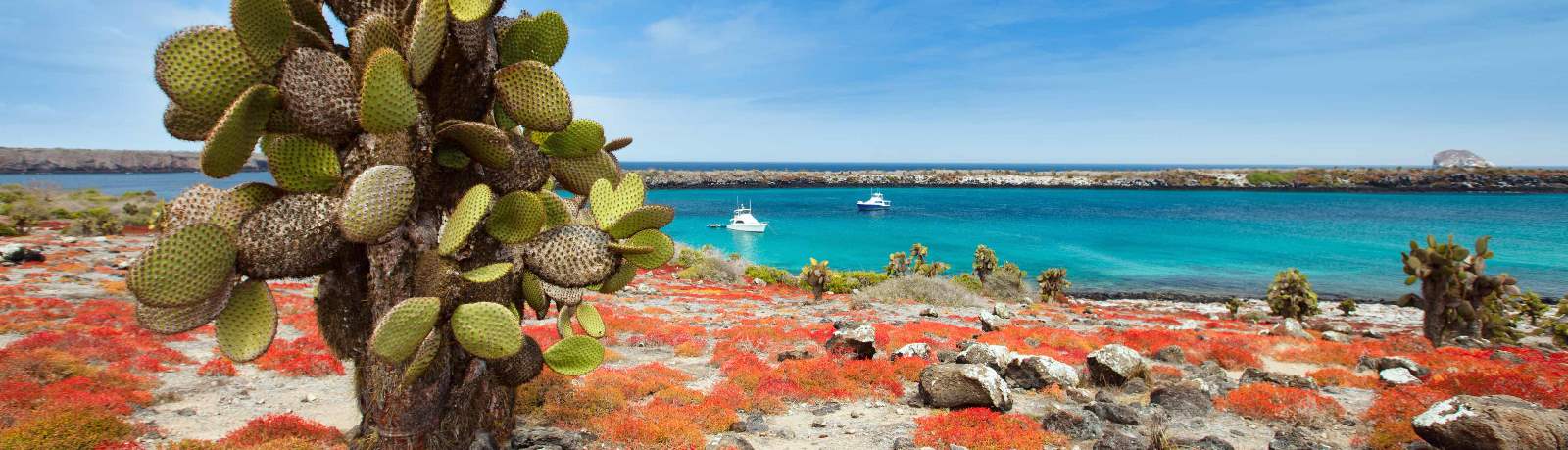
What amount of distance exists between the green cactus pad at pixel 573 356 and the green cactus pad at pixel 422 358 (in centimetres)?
113

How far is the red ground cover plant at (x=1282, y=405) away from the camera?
785 cm

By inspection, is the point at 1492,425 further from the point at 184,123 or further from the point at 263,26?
the point at 184,123

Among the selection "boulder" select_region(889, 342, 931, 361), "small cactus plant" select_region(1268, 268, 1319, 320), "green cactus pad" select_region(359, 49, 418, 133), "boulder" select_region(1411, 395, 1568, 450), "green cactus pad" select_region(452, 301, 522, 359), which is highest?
"green cactus pad" select_region(359, 49, 418, 133)

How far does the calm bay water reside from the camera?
4066cm

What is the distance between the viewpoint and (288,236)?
3.68 m

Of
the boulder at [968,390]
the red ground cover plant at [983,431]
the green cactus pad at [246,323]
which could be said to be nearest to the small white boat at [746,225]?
the boulder at [968,390]

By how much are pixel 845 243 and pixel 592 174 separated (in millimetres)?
52350

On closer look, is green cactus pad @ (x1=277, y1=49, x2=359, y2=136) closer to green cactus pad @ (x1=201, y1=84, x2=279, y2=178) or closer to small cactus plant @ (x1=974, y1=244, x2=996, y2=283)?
green cactus pad @ (x1=201, y1=84, x2=279, y2=178)

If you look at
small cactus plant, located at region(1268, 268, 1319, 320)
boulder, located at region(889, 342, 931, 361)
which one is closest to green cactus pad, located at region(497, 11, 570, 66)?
boulder, located at region(889, 342, 931, 361)

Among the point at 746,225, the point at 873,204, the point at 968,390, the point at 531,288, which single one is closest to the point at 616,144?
the point at 531,288

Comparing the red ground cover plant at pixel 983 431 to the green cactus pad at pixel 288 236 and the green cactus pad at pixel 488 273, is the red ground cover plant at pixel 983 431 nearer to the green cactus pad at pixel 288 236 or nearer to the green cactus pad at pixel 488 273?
the green cactus pad at pixel 488 273

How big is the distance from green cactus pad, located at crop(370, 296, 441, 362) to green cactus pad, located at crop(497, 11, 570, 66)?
5.70 feet

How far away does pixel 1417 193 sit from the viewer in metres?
116

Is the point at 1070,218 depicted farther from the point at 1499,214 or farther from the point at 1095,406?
the point at 1095,406
